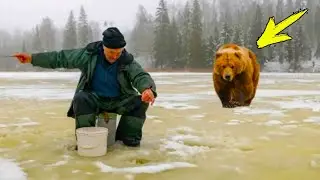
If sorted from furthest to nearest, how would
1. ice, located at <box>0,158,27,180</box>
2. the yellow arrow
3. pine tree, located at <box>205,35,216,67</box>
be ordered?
pine tree, located at <box>205,35,216,67</box> < the yellow arrow < ice, located at <box>0,158,27,180</box>

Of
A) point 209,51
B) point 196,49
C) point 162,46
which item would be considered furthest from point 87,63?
point 162,46

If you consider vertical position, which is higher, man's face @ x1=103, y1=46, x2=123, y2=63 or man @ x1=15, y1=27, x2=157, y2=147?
man's face @ x1=103, y1=46, x2=123, y2=63

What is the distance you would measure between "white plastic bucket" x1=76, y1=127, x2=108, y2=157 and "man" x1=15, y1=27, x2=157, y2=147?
0.32 m

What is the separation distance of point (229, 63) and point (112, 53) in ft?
7.86

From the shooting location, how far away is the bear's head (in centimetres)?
603

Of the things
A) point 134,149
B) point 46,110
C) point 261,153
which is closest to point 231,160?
point 261,153

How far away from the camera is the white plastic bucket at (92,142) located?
373 centimetres

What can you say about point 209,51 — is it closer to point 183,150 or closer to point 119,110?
point 119,110

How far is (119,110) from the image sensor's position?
13.7 ft

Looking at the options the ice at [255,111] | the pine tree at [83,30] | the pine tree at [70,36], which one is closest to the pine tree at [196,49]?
the pine tree at [83,30]

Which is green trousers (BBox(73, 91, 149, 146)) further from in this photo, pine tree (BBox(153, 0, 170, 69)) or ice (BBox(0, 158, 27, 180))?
pine tree (BBox(153, 0, 170, 69))

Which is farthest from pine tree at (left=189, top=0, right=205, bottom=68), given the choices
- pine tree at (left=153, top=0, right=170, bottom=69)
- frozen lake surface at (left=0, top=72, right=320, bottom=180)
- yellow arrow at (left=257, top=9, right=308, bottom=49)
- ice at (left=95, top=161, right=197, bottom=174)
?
ice at (left=95, top=161, right=197, bottom=174)

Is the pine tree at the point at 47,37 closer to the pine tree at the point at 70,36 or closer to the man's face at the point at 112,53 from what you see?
the pine tree at the point at 70,36

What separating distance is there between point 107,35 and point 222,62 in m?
2.47
